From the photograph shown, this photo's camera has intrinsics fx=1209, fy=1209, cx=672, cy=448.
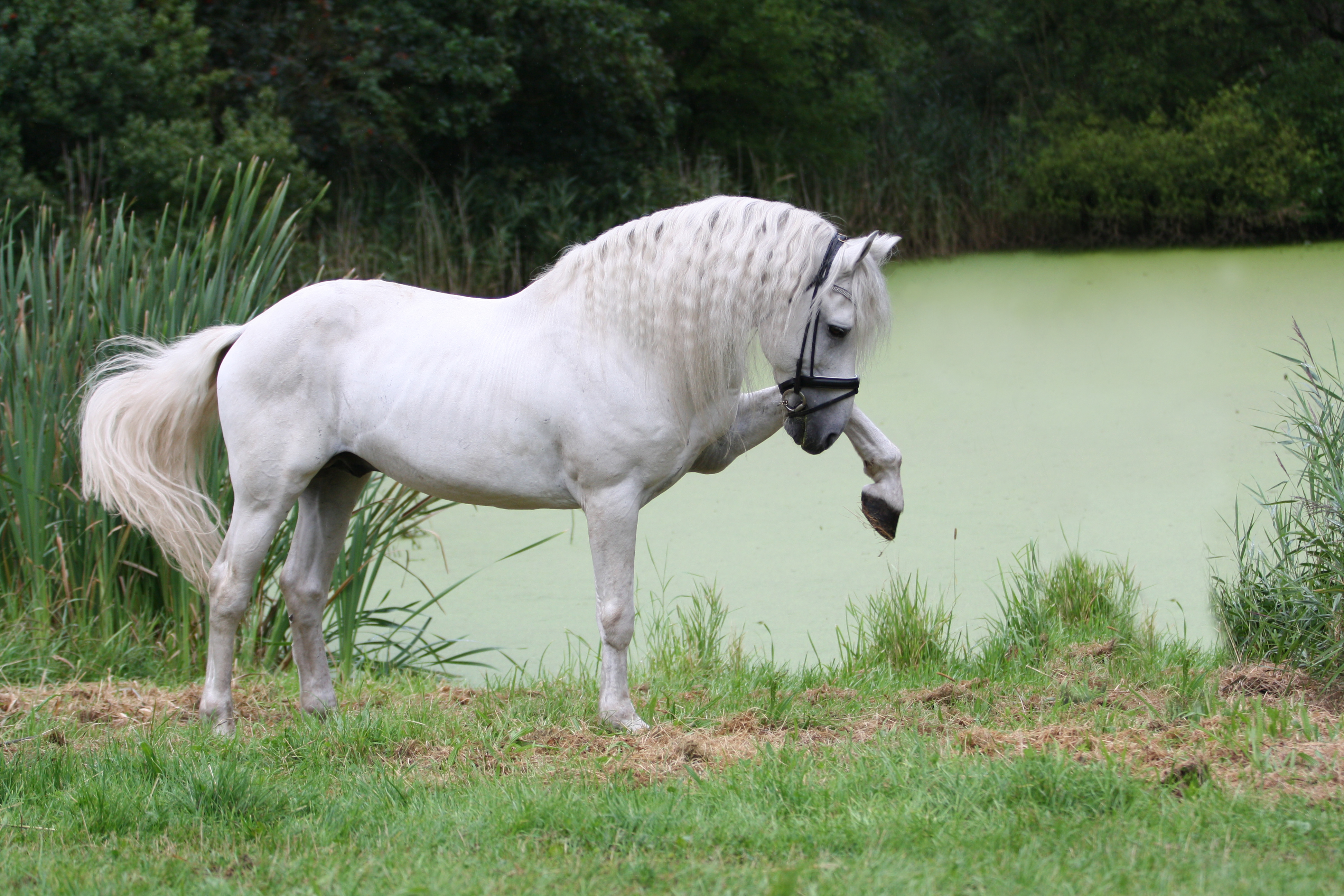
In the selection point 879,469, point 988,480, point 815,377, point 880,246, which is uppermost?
point 880,246

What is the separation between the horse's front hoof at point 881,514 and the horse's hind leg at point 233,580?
1507 mm

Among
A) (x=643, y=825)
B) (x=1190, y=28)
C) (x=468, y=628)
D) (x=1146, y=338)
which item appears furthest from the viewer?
(x=1190, y=28)

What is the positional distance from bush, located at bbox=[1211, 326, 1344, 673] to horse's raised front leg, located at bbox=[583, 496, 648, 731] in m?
1.65

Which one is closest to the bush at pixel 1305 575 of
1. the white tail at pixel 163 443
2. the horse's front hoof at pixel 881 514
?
the horse's front hoof at pixel 881 514

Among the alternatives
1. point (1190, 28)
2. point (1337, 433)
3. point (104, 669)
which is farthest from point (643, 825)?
point (1190, 28)

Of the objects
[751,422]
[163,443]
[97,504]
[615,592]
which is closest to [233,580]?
[163,443]

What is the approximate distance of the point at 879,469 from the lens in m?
3.20

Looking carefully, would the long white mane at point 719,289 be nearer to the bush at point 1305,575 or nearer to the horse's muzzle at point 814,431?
the horse's muzzle at point 814,431

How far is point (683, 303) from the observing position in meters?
2.91

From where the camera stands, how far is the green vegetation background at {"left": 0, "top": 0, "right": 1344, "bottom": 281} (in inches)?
373

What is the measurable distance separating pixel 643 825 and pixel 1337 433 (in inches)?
85.5

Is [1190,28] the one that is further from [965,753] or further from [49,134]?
[965,753]

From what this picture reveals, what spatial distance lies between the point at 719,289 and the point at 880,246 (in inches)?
16.4

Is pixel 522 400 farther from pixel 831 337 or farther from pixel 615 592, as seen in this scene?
pixel 831 337
